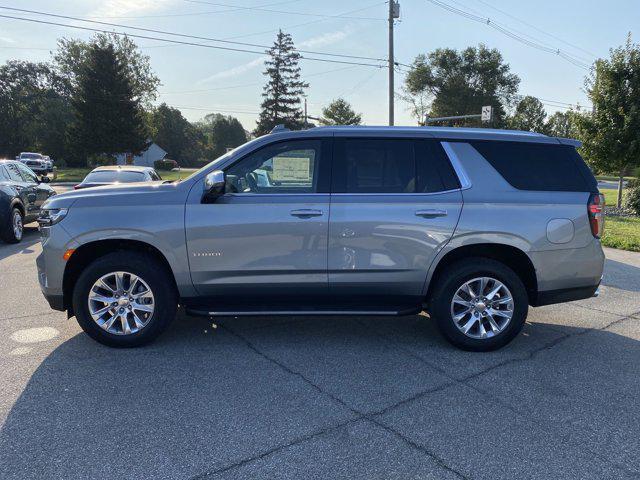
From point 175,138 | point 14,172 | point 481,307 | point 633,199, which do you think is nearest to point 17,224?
point 14,172

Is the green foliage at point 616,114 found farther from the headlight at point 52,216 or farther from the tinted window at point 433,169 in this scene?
the headlight at point 52,216

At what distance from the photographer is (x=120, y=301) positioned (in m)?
4.19

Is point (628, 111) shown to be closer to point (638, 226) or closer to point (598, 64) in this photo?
point (598, 64)

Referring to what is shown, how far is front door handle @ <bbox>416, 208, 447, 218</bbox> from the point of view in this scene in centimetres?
413

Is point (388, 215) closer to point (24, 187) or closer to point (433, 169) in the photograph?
point (433, 169)

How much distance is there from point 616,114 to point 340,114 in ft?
161

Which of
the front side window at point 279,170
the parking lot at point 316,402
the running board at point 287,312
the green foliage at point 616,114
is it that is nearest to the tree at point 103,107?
the green foliage at point 616,114

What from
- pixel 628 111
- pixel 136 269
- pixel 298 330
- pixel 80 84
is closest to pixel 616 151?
pixel 628 111

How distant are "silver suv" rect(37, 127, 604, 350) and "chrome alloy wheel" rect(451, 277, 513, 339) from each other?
0.01 meters

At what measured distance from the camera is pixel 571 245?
4234mm

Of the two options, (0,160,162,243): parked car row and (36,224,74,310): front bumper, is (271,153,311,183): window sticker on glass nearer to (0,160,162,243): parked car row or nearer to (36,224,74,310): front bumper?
(36,224,74,310): front bumper

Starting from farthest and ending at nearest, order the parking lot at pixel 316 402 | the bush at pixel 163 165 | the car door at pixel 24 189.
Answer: the bush at pixel 163 165 → the car door at pixel 24 189 → the parking lot at pixel 316 402

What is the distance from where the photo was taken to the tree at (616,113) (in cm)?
1616

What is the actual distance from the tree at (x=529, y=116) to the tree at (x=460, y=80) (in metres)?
3.09
